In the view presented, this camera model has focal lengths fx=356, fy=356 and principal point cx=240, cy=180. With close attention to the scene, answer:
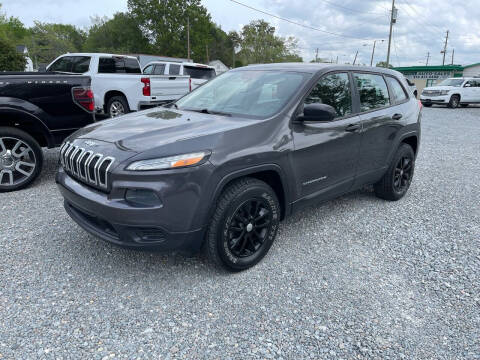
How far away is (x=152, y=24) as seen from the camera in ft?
200

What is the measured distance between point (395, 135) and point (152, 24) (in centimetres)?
6445

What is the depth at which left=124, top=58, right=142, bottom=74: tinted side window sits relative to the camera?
32.6ft

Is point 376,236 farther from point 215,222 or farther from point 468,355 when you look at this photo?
point 215,222

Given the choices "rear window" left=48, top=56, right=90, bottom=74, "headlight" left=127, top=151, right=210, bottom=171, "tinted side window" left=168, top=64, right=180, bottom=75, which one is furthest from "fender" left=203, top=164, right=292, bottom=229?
"tinted side window" left=168, top=64, right=180, bottom=75

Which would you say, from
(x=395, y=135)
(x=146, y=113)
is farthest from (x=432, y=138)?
(x=146, y=113)

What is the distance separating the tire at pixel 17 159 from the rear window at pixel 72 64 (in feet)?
17.2

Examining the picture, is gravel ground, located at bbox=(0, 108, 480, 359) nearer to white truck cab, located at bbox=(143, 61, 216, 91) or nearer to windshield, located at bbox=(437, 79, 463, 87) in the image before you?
white truck cab, located at bbox=(143, 61, 216, 91)

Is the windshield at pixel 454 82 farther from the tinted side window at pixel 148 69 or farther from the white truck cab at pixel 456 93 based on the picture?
the tinted side window at pixel 148 69

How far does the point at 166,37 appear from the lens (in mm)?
58562

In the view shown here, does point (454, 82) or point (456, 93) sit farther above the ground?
point (454, 82)

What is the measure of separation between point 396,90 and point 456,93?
1940 centimetres

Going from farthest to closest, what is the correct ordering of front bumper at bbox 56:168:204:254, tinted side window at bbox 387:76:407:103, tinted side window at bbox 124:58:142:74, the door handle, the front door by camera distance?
1. tinted side window at bbox 124:58:142:74
2. tinted side window at bbox 387:76:407:103
3. the door handle
4. the front door
5. front bumper at bbox 56:168:204:254

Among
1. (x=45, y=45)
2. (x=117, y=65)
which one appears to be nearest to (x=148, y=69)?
(x=117, y=65)

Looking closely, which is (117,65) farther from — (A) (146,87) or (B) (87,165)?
(B) (87,165)
